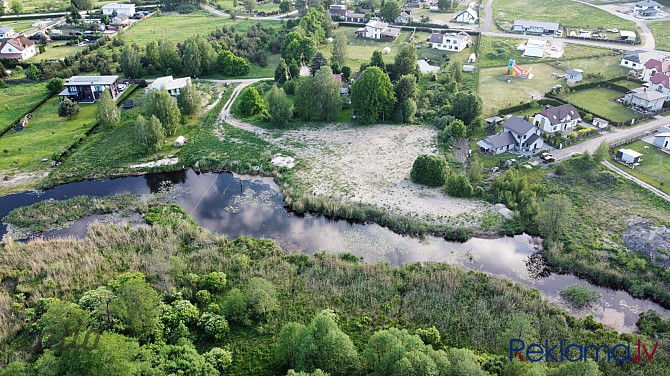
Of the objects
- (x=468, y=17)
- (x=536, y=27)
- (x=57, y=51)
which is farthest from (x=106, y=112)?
(x=536, y=27)

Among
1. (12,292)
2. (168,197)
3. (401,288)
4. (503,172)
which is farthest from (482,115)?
(12,292)

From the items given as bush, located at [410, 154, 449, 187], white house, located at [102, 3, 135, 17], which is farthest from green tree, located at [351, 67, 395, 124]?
white house, located at [102, 3, 135, 17]

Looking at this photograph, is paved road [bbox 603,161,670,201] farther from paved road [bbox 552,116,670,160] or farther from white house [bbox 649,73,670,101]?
white house [bbox 649,73,670,101]

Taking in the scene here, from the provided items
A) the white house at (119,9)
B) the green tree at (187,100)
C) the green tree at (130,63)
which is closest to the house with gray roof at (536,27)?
the green tree at (187,100)

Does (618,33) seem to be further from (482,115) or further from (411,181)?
(411,181)

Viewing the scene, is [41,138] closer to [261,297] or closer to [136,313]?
[136,313]
